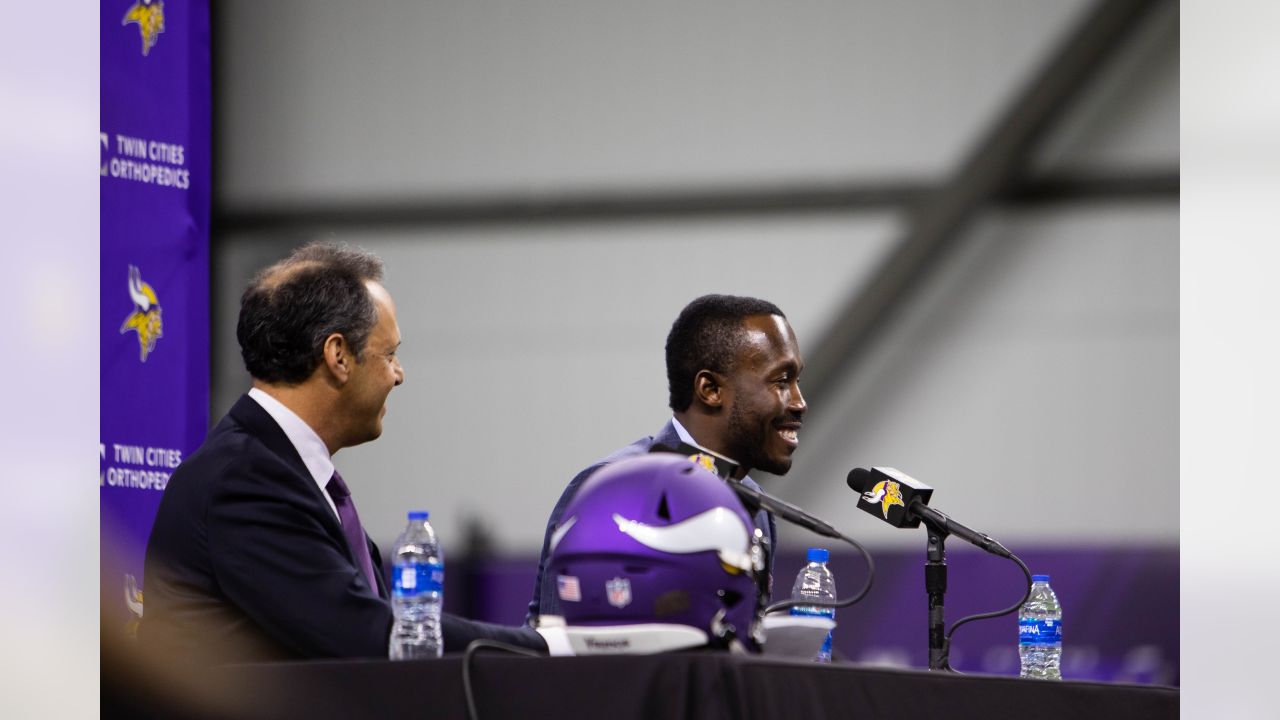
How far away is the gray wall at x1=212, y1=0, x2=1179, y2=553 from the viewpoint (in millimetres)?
4641

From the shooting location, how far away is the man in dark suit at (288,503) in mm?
1956

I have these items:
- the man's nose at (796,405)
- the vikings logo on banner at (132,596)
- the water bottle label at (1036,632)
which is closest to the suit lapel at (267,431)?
the man's nose at (796,405)

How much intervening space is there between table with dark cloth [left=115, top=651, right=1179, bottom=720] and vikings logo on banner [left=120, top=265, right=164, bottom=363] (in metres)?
2.86

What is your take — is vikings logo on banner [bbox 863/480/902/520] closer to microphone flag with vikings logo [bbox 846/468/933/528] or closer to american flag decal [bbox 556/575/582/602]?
microphone flag with vikings logo [bbox 846/468/933/528]

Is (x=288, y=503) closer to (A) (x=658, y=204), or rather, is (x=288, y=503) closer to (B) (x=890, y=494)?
(B) (x=890, y=494)

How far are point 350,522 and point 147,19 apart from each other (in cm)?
263

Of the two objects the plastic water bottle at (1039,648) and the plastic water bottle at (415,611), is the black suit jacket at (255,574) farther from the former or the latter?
the plastic water bottle at (1039,648)

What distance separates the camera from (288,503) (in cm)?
206

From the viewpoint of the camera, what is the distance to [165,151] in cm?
455

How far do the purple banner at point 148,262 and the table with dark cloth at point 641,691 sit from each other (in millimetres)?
2717

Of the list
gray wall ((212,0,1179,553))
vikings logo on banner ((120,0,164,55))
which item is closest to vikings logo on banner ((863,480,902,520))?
gray wall ((212,0,1179,553))

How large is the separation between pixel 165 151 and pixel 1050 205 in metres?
2.71
